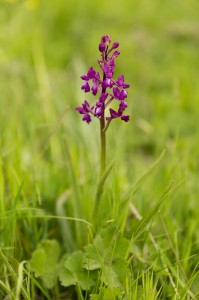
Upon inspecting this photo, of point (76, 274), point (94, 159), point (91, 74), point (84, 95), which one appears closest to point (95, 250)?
point (76, 274)

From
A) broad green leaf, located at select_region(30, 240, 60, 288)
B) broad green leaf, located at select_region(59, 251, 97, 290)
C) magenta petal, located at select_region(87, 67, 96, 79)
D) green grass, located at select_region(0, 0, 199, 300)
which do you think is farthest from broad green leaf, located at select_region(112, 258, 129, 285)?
magenta petal, located at select_region(87, 67, 96, 79)

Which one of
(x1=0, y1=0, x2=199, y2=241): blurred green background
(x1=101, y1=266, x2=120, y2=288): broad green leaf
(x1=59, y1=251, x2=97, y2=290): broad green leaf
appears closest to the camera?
(x1=101, y1=266, x2=120, y2=288): broad green leaf

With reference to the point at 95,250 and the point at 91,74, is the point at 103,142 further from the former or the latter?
the point at 95,250

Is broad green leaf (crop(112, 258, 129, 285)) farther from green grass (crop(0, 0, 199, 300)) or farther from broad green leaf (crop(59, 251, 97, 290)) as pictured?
broad green leaf (crop(59, 251, 97, 290))

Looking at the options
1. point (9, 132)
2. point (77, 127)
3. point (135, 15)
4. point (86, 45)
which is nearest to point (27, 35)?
point (86, 45)

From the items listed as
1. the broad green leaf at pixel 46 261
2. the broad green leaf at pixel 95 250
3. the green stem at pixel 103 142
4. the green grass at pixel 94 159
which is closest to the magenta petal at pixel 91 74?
the green stem at pixel 103 142

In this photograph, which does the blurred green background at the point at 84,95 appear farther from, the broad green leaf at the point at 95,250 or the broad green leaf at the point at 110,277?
the broad green leaf at the point at 110,277
